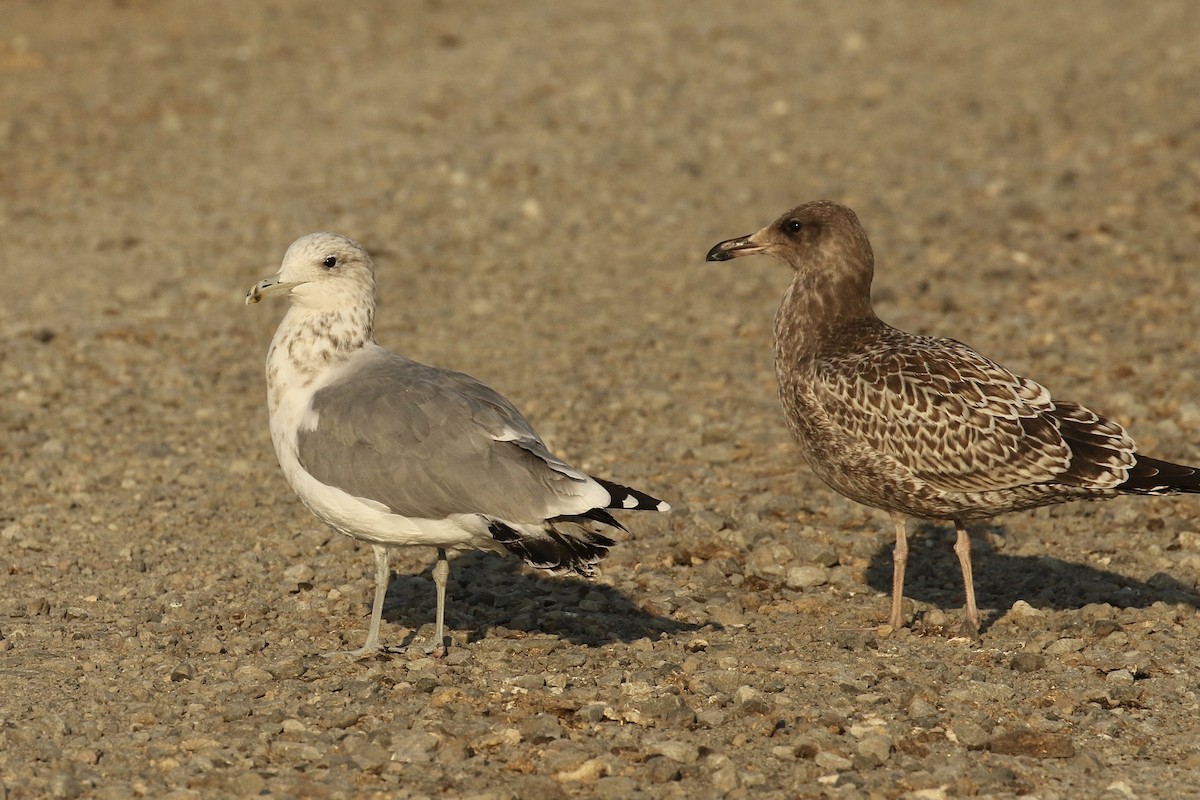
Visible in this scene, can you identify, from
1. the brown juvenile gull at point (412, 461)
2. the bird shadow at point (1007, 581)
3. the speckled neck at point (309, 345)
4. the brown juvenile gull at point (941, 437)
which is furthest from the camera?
the bird shadow at point (1007, 581)

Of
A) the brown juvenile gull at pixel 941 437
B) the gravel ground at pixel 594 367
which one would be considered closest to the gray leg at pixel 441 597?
the gravel ground at pixel 594 367

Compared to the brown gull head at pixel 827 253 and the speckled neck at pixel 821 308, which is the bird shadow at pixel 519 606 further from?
the brown gull head at pixel 827 253

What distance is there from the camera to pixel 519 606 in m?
8.52

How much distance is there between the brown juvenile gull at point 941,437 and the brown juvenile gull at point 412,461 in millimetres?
1520

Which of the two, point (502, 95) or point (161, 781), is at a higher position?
point (502, 95)

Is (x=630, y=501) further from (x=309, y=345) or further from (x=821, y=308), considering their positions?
(x=821, y=308)

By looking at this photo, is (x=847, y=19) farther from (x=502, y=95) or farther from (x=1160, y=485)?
(x=1160, y=485)

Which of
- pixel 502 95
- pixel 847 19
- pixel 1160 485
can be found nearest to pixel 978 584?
pixel 1160 485

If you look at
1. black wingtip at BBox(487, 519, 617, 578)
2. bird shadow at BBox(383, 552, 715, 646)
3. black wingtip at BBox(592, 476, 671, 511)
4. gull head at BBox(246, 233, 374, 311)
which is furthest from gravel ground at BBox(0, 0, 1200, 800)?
gull head at BBox(246, 233, 374, 311)

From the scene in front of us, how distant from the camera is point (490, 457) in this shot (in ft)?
24.3

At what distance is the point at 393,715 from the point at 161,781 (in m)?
1.05

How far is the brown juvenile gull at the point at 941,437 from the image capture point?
7797 millimetres

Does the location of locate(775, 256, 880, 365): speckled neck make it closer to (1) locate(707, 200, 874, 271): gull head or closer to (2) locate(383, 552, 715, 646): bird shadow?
(1) locate(707, 200, 874, 271): gull head

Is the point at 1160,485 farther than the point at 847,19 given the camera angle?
No
